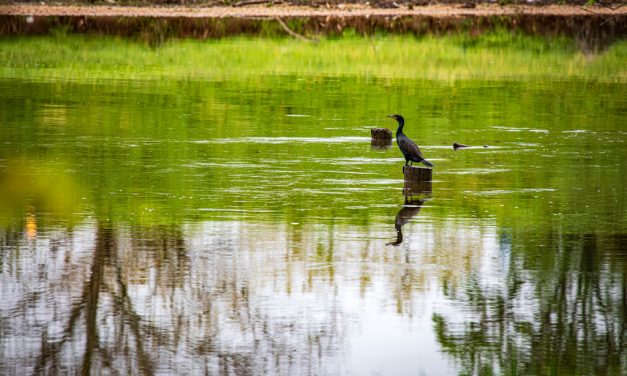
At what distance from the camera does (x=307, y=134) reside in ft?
64.0

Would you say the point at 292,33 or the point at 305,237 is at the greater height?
the point at 305,237

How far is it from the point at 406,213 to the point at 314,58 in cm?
1943

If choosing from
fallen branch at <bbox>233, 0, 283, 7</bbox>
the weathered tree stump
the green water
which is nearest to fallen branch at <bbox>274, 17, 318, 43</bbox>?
fallen branch at <bbox>233, 0, 283, 7</bbox>

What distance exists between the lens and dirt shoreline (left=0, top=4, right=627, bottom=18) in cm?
4322

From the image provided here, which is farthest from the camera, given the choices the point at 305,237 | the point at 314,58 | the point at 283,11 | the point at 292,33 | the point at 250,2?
the point at 250,2

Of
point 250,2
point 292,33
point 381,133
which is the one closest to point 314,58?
point 292,33

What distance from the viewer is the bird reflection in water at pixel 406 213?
40.6 feet

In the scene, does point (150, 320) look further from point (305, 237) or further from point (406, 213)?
point (406, 213)

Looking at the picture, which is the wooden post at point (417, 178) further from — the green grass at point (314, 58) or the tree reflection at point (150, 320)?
the green grass at point (314, 58)

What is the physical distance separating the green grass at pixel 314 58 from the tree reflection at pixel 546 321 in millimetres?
17453

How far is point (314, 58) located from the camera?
3250 centimetres

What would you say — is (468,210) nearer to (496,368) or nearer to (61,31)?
(496,368)

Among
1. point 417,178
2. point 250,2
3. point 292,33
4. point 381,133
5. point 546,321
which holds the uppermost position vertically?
point 546,321

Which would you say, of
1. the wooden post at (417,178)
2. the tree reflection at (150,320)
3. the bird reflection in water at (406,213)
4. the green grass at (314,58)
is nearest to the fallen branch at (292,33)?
the green grass at (314,58)
